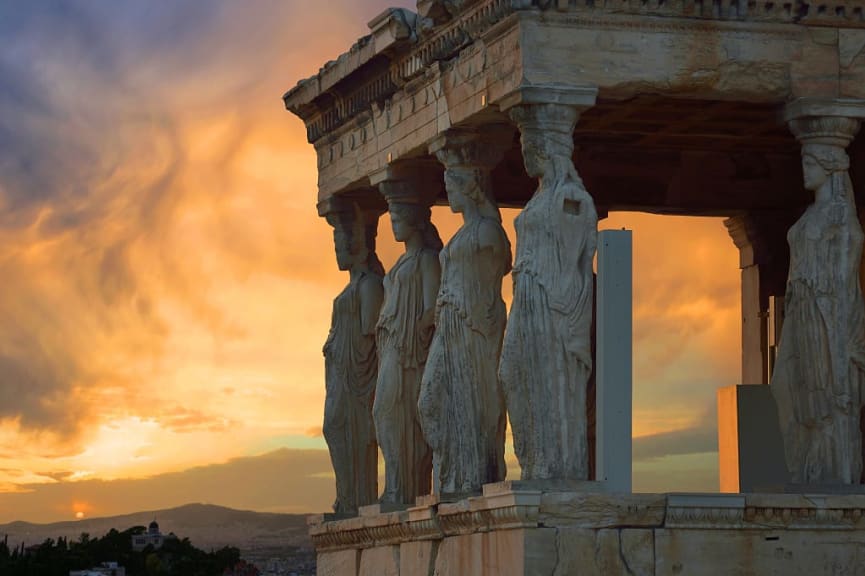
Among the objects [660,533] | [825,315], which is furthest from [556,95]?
[660,533]

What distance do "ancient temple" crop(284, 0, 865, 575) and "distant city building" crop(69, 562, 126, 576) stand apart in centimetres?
3287

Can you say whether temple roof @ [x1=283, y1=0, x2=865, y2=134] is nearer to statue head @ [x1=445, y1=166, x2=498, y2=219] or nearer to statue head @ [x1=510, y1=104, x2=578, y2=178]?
statue head @ [x1=510, y1=104, x2=578, y2=178]

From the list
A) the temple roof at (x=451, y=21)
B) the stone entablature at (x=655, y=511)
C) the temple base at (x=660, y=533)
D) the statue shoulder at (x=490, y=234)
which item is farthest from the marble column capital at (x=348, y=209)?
the temple base at (x=660, y=533)

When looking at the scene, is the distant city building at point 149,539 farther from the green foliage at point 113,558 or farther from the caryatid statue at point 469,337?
the caryatid statue at point 469,337

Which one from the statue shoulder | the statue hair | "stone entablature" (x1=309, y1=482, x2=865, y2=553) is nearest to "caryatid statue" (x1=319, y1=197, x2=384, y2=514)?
the statue hair

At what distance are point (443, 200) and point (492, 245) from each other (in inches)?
156

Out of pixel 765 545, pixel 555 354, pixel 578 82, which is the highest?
pixel 578 82

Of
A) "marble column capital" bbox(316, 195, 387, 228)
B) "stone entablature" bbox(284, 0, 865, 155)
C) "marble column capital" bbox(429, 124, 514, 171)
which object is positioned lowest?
"marble column capital" bbox(429, 124, 514, 171)

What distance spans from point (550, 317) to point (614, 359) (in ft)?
2.22

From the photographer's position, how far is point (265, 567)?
60.9 m

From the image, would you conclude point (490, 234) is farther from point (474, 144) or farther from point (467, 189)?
point (474, 144)

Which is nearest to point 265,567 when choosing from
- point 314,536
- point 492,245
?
point 314,536

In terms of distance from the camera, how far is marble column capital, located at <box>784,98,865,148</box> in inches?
898

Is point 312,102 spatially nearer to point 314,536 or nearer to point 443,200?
point 443,200
